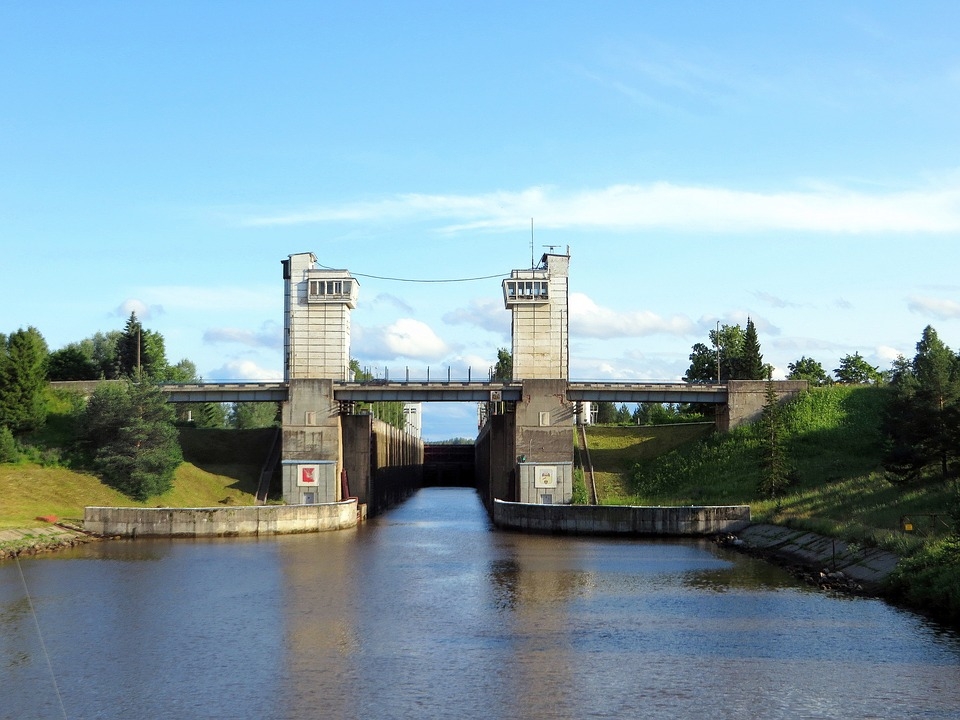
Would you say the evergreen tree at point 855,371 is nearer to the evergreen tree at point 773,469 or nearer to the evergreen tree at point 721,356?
the evergreen tree at point 721,356

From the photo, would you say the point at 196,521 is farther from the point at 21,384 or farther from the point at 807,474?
the point at 807,474

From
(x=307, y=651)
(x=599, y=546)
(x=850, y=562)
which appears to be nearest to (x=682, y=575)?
(x=850, y=562)

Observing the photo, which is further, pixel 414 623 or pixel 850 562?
pixel 850 562

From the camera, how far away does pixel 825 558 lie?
5666 cm

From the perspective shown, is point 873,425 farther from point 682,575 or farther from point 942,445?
point 682,575

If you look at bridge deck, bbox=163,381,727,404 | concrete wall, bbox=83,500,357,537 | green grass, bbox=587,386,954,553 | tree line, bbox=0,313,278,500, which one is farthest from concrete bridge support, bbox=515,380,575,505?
tree line, bbox=0,313,278,500

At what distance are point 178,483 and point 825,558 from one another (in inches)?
2316

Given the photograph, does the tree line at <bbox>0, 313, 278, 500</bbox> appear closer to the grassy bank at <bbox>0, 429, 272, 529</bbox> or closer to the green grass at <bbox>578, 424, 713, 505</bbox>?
the grassy bank at <bbox>0, 429, 272, 529</bbox>

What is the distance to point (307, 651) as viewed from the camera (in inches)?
1446

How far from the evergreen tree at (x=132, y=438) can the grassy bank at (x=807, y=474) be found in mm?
40796

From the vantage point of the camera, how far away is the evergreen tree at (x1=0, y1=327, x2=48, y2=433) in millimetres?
90875

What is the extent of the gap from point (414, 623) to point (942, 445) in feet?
133

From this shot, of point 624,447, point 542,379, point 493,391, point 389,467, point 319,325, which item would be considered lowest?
point 389,467

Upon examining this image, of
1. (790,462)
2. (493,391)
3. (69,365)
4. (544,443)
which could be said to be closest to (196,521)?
(493,391)
